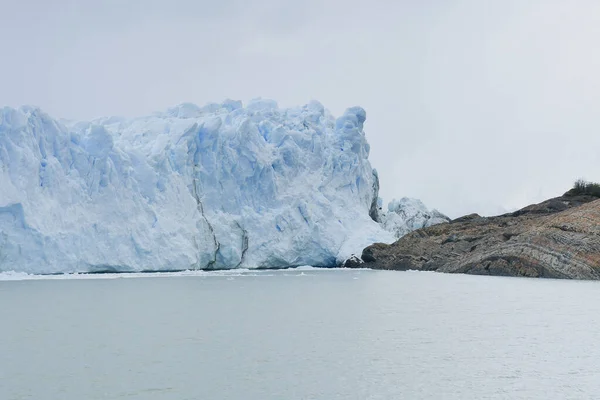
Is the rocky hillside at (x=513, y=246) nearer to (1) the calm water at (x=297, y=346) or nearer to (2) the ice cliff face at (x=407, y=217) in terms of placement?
(2) the ice cliff face at (x=407, y=217)

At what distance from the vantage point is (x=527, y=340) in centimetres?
1016

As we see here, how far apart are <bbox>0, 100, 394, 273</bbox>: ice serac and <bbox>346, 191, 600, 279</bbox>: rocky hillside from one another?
1.97 m

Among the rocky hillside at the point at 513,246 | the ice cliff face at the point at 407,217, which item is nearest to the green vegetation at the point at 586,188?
the rocky hillside at the point at 513,246

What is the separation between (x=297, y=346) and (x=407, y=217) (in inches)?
1369

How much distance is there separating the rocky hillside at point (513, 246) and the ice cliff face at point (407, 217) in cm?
586

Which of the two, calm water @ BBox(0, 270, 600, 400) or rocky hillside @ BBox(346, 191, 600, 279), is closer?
calm water @ BBox(0, 270, 600, 400)

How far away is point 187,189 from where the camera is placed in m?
29.0

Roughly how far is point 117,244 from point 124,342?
15.8m

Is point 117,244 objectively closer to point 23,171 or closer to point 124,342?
point 23,171

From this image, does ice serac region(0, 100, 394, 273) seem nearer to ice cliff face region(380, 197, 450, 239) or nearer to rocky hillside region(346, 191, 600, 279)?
rocky hillside region(346, 191, 600, 279)

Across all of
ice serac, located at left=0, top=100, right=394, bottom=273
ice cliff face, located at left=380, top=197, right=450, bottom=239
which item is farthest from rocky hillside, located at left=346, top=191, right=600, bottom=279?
ice cliff face, located at left=380, top=197, right=450, bottom=239

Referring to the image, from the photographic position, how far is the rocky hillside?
82.1 feet

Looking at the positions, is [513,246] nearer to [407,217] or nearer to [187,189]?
[187,189]

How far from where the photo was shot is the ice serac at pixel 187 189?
76.8 ft
